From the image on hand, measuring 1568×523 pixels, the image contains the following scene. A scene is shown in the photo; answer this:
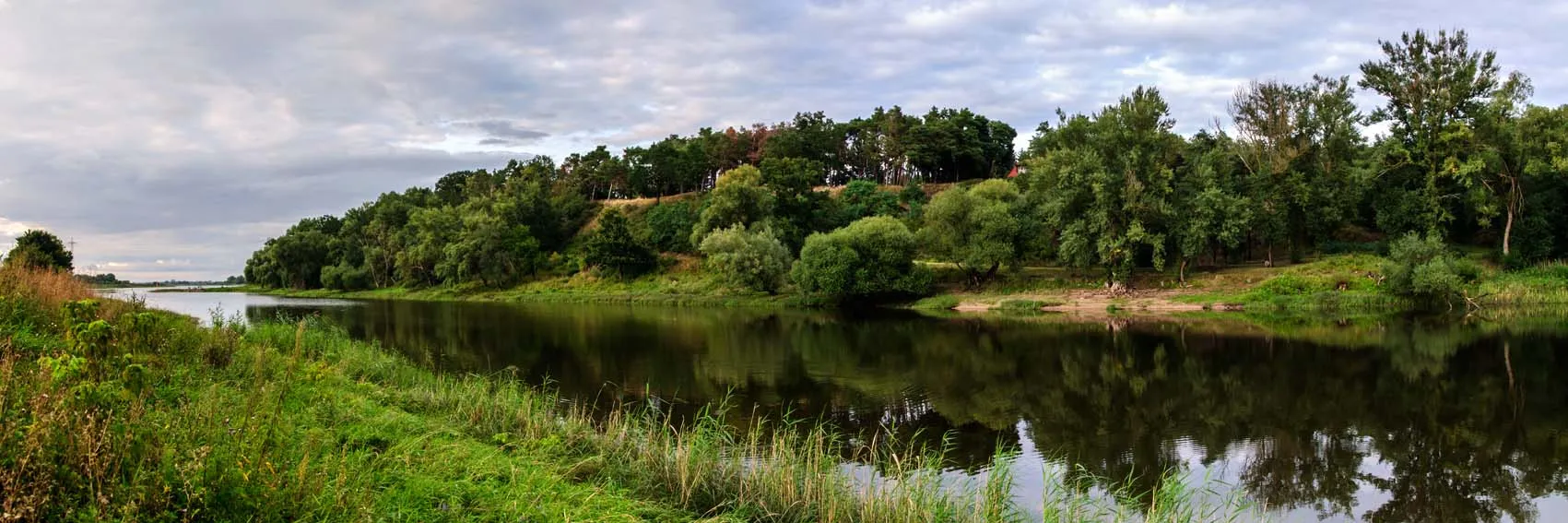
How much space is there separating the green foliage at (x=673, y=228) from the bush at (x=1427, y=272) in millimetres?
55095

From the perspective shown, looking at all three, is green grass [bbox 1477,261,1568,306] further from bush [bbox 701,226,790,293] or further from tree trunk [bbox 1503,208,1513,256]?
bush [bbox 701,226,790,293]

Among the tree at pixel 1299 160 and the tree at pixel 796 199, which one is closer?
the tree at pixel 1299 160

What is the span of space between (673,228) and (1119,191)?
45.9m

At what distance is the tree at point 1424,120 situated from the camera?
44719 millimetres

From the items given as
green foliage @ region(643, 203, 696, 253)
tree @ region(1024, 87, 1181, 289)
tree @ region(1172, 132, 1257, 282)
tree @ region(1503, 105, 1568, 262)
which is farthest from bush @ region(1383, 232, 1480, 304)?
green foliage @ region(643, 203, 696, 253)

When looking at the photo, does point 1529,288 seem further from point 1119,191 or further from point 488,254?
point 488,254

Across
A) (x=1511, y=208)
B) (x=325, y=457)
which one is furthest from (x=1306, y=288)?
(x=325, y=457)

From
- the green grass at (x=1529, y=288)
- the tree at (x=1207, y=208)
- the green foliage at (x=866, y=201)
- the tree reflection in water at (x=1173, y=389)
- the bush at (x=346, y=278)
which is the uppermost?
the green foliage at (x=866, y=201)

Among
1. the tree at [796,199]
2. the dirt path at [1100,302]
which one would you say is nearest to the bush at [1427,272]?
the dirt path at [1100,302]

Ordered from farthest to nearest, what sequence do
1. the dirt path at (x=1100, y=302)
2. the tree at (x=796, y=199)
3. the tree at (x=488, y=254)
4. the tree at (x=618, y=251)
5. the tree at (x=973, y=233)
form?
the tree at (x=488, y=254) → the tree at (x=618, y=251) → the tree at (x=796, y=199) → the tree at (x=973, y=233) → the dirt path at (x=1100, y=302)

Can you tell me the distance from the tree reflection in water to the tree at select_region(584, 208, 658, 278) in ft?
119

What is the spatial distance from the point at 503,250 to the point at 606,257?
13.4 meters

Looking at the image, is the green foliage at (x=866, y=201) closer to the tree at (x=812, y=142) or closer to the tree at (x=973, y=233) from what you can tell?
the tree at (x=812, y=142)

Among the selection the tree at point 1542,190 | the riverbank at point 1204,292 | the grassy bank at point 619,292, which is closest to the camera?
the riverbank at point 1204,292
